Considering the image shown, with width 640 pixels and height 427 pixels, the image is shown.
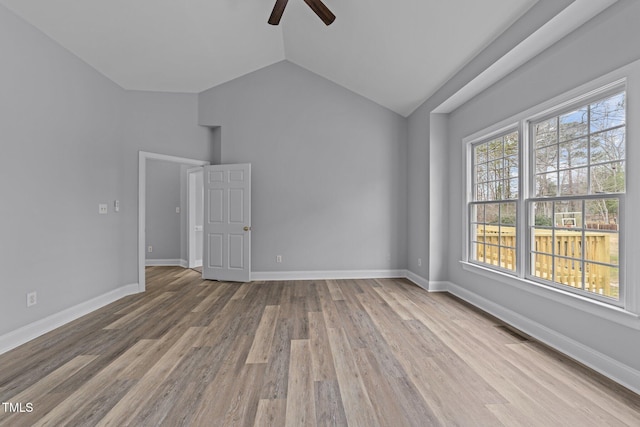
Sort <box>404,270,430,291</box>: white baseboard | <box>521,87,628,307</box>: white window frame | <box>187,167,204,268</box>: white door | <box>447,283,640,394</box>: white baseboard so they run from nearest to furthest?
<box>447,283,640,394</box>: white baseboard < <box>521,87,628,307</box>: white window frame < <box>404,270,430,291</box>: white baseboard < <box>187,167,204,268</box>: white door

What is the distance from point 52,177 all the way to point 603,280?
16.7 ft

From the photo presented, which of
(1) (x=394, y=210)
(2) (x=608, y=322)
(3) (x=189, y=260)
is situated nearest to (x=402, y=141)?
(1) (x=394, y=210)

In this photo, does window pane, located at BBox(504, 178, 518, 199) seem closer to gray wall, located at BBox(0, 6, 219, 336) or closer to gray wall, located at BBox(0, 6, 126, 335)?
gray wall, located at BBox(0, 6, 219, 336)

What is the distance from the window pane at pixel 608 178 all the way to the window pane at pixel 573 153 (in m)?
0.14

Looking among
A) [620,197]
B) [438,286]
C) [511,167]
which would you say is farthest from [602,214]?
[438,286]

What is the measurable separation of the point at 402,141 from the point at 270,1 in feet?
9.90

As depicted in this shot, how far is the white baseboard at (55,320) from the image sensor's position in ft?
8.75

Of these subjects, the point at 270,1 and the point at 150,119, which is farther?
the point at 150,119

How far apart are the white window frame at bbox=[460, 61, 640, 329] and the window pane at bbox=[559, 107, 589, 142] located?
0.26 ft

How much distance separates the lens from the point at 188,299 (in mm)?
4137

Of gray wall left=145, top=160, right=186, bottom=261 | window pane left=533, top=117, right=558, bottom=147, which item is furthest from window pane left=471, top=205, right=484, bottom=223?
gray wall left=145, top=160, right=186, bottom=261

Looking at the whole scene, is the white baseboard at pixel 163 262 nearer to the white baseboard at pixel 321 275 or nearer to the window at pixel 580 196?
the white baseboard at pixel 321 275

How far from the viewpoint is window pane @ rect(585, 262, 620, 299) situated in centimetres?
224

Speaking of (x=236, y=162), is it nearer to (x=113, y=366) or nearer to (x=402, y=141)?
(x=402, y=141)
